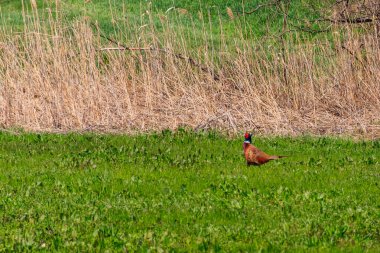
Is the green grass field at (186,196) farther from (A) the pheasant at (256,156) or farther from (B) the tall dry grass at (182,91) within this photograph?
(B) the tall dry grass at (182,91)

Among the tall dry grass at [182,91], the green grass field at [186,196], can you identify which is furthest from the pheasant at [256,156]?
the tall dry grass at [182,91]

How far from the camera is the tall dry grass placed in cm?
1459

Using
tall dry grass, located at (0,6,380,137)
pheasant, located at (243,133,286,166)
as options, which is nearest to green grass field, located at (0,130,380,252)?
pheasant, located at (243,133,286,166)

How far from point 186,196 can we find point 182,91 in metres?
7.15

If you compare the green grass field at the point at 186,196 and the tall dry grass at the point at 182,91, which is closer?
the green grass field at the point at 186,196

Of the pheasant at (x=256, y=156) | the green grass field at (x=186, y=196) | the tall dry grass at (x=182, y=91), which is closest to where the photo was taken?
the green grass field at (x=186, y=196)

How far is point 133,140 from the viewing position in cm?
1238

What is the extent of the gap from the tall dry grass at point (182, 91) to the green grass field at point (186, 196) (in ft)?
7.61

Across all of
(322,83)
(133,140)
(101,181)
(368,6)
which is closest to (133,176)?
(101,181)

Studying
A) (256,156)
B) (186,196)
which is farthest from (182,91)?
(186,196)

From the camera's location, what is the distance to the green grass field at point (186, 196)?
6.64 meters

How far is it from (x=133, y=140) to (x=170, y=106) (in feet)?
9.04

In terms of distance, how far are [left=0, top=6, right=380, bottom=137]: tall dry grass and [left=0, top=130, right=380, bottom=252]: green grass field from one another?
232 centimetres

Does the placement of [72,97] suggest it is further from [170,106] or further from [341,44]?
[341,44]
